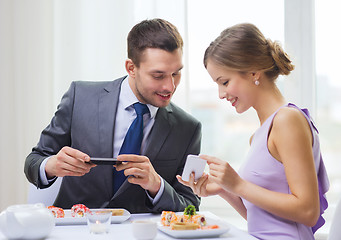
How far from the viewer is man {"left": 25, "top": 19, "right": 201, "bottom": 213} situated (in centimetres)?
213

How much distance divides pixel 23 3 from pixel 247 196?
2336mm

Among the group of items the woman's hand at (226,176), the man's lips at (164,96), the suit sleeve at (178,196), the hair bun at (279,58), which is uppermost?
the hair bun at (279,58)

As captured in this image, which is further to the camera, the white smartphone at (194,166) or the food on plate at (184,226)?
the white smartphone at (194,166)

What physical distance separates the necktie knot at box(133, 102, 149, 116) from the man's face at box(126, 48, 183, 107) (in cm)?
3

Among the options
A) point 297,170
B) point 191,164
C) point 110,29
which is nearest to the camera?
point 297,170

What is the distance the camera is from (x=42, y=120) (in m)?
3.17

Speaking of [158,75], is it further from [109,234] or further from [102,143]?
[109,234]

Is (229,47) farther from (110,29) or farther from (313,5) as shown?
Result: (110,29)

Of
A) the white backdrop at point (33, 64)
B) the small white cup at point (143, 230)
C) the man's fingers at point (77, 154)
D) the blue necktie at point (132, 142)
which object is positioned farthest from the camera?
the white backdrop at point (33, 64)

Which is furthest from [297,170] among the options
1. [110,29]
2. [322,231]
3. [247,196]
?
[110,29]

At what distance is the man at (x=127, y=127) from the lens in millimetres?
2133

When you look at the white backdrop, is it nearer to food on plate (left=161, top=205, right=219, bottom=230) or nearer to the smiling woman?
the smiling woman

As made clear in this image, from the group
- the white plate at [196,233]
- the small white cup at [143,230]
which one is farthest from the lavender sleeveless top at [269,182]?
the small white cup at [143,230]

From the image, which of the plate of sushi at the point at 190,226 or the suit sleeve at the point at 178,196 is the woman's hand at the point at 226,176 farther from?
the suit sleeve at the point at 178,196
